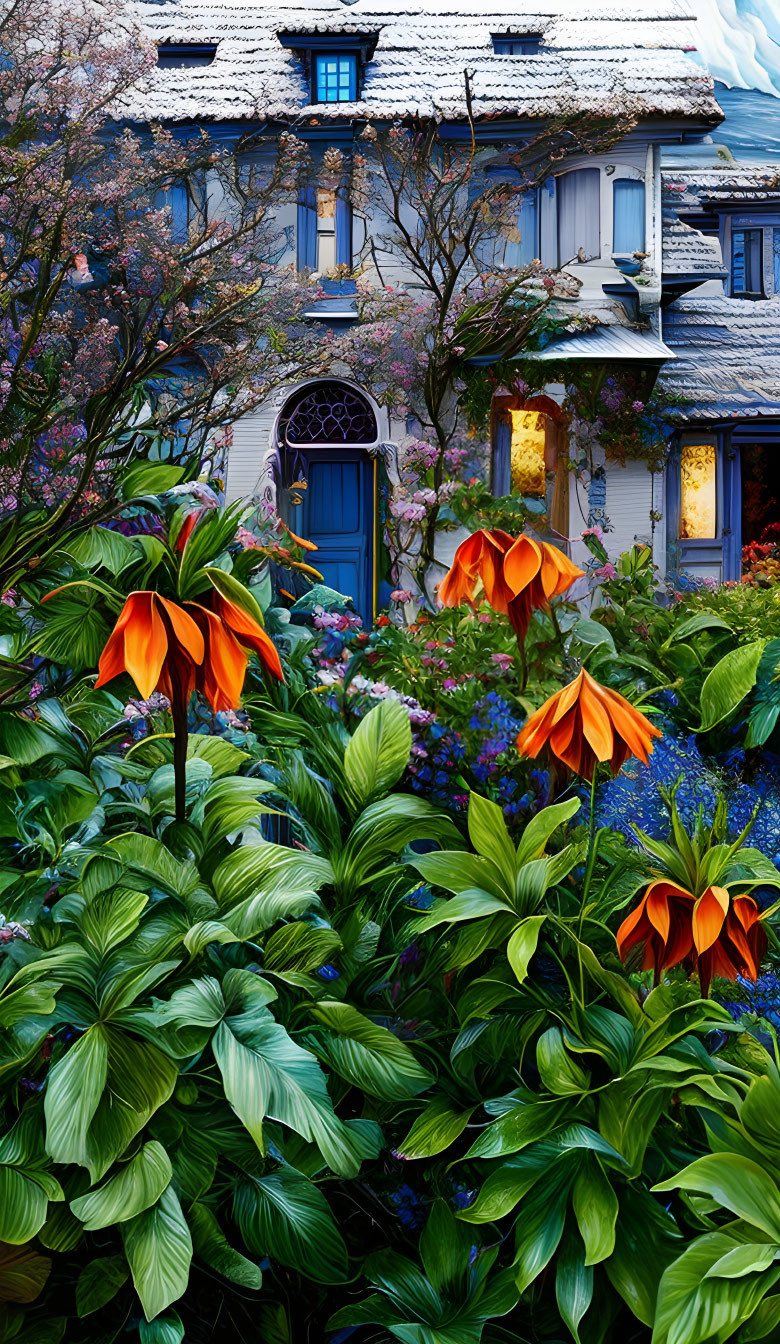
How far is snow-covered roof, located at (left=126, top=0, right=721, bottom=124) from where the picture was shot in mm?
4352

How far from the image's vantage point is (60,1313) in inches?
45.8

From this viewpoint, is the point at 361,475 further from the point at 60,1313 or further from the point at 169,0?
the point at 60,1313

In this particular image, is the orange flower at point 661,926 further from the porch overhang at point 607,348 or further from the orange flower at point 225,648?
the porch overhang at point 607,348

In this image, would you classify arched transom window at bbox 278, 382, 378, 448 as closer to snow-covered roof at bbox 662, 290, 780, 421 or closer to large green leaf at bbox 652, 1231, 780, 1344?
snow-covered roof at bbox 662, 290, 780, 421

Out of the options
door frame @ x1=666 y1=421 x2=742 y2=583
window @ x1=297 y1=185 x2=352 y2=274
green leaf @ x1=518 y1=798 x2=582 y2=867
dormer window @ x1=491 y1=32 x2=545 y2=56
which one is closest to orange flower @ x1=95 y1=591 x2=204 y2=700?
green leaf @ x1=518 y1=798 x2=582 y2=867

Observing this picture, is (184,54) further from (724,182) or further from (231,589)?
(231,589)

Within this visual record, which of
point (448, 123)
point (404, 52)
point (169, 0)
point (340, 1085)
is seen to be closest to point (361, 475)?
point (448, 123)

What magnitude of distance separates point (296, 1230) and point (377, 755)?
1.94ft

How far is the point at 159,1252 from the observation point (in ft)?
3.12

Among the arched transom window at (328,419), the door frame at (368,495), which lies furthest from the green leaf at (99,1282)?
the arched transom window at (328,419)

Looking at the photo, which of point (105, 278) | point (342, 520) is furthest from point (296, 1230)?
point (342, 520)

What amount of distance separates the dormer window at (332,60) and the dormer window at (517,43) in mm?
516

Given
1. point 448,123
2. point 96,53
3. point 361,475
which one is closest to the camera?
point 96,53

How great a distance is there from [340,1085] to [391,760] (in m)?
0.42
